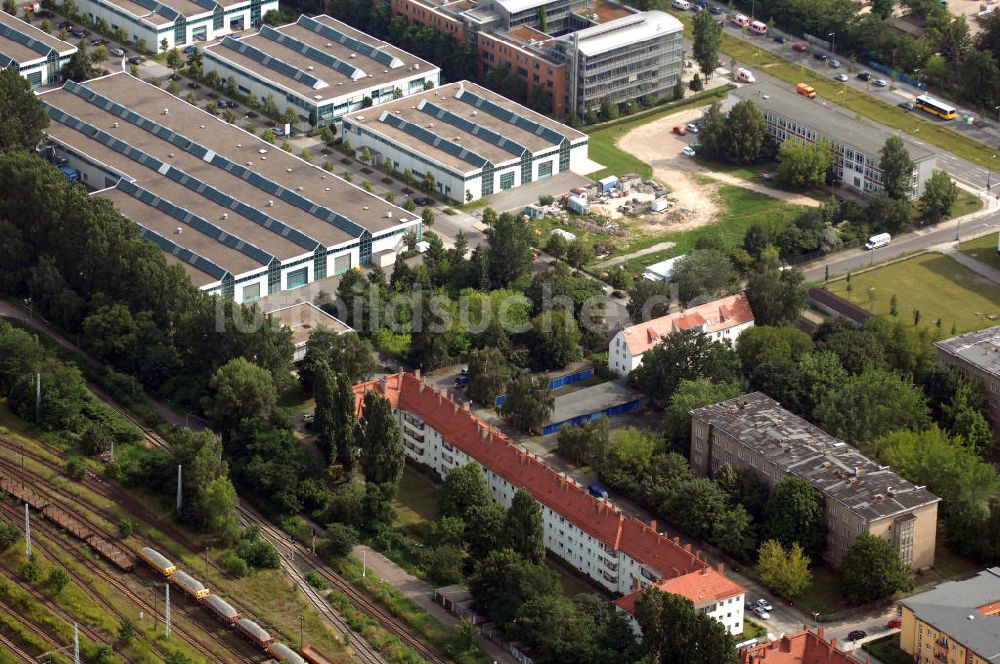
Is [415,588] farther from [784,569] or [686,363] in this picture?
[686,363]

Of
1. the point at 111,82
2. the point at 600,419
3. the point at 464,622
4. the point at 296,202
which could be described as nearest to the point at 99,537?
the point at 464,622

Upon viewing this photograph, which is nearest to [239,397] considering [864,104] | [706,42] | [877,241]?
[877,241]

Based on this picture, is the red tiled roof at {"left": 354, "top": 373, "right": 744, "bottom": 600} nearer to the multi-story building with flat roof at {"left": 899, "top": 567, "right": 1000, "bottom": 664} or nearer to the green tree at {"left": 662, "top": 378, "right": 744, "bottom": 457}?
the green tree at {"left": 662, "top": 378, "right": 744, "bottom": 457}

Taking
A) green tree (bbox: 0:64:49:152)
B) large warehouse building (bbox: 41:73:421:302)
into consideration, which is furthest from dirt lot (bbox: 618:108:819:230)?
green tree (bbox: 0:64:49:152)

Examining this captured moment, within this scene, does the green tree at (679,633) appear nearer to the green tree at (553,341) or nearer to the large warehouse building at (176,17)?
the green tree at (553,341)

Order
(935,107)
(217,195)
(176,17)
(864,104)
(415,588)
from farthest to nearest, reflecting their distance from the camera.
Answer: (176,17), (864,104), (935,107), (217,195), (415,588)

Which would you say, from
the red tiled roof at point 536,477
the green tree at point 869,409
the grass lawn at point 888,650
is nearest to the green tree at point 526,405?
the red tiled roof at point 536,477
